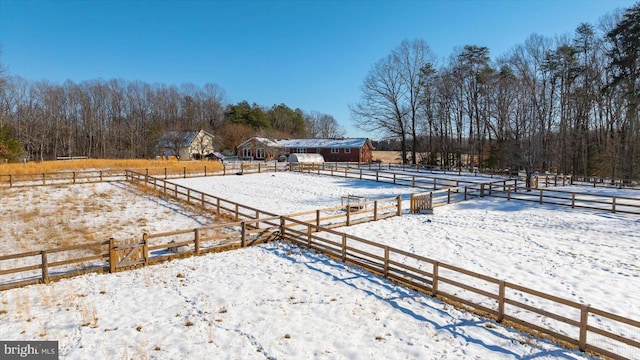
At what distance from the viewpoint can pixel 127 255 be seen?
10.6m

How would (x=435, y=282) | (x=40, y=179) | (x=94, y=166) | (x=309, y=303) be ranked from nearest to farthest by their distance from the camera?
(x=309, y=303)
(x=435, y=282)
(x=40, y=179)
(x=94, y=166)

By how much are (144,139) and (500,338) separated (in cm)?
6698

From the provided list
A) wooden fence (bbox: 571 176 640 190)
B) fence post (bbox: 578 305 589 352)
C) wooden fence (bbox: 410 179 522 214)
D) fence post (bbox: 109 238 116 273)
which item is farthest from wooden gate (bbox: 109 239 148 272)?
wooden fence (bbox: 571 176 640 190)

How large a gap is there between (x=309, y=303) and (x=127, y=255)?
5.99m

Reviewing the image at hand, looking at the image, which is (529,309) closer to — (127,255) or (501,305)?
(501,305)

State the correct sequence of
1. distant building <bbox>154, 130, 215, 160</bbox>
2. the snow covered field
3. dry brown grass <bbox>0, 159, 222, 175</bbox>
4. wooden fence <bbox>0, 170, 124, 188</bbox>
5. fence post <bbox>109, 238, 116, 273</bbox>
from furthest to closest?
distant building <bbox>154, 130, 215, 160</bbox> < dry brown grass <bbox>0, 159, 222, 175</bbox> < wooden fence <bbox>0, 170, 124, 188</bbox> < fence post <bbox>109, 238, 116, 273</bbox> < the snow covered field

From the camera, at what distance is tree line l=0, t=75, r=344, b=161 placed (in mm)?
57156

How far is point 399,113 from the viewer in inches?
2089

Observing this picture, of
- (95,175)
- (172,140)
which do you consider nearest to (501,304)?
(95,175)

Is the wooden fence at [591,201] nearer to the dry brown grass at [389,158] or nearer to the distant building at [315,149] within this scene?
the distant building at [315,149]

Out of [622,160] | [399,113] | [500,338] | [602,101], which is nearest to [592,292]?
[500,338]

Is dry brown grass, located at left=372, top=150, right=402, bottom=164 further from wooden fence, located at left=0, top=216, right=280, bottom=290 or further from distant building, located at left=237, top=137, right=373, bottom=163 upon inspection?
wooden fence, located at left=0, top=216, right=280, bottom=290

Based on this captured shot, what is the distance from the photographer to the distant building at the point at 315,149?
59.0 m

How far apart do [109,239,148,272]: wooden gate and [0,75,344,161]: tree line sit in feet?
164
